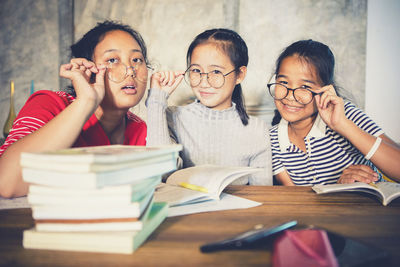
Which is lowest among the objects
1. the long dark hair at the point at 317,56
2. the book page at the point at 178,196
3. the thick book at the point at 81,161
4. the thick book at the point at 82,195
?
the book page at the point at 178,196

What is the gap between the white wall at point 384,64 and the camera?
2283 millimetres

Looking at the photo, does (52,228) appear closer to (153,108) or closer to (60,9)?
(153,108)

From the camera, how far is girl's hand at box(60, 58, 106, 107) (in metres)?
1.01

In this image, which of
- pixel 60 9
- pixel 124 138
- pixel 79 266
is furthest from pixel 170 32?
pixel 79 266

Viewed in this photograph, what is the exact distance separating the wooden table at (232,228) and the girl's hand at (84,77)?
0.44m

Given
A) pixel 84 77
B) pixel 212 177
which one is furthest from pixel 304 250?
pixel 84 77

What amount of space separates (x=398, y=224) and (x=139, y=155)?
635 millimetres

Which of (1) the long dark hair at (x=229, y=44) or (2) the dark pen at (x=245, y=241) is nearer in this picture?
(2) the dark pen at (x=245, y=241)

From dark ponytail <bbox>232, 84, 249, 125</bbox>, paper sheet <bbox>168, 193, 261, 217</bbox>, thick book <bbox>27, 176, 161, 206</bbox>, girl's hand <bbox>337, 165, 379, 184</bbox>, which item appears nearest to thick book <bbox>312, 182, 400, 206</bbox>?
girl's hand <bbox>337, 165, 379, 184</bbox>

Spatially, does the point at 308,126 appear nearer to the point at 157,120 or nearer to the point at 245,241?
the point at 157,120

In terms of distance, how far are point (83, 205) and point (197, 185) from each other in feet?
1.47

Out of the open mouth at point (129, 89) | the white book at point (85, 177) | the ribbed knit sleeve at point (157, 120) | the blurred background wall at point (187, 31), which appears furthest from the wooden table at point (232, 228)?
the blurred background wall at point (187, 31)

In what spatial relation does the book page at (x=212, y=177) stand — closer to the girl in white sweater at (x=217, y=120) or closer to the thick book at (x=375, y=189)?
the thick book at (x=375, y=189)

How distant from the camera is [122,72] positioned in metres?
1.31
